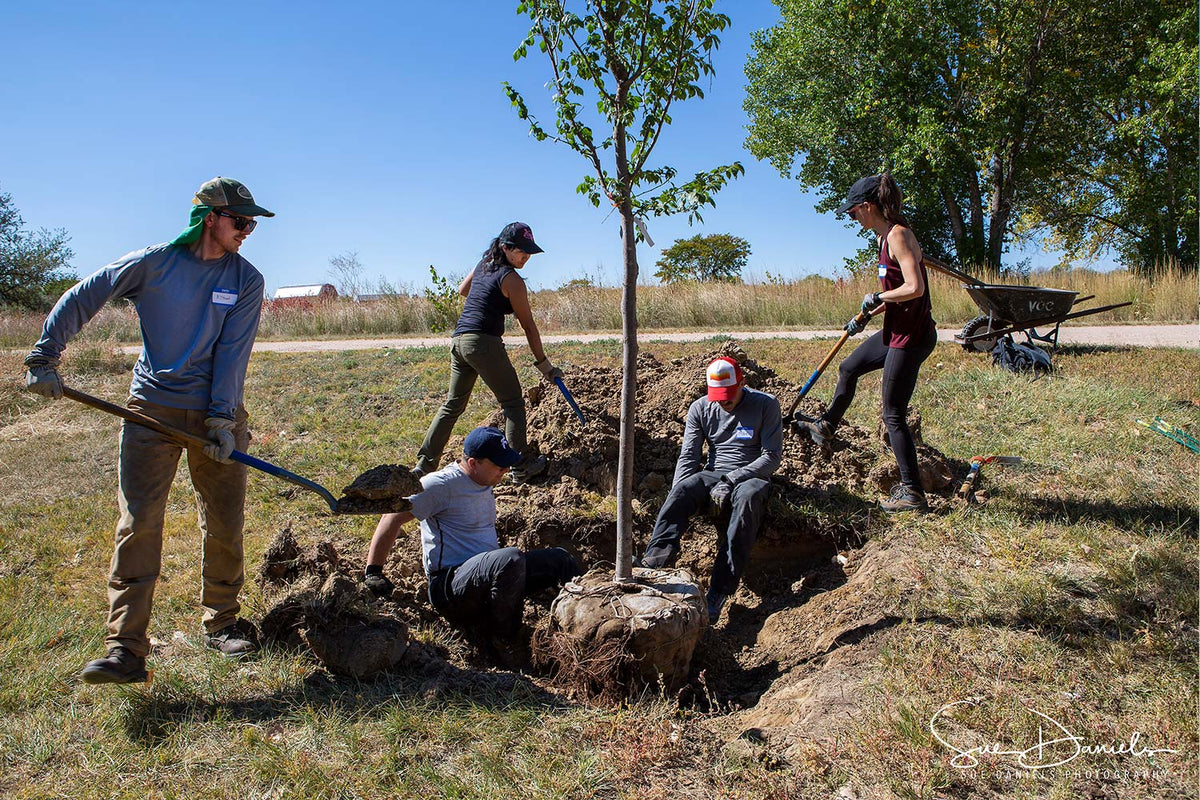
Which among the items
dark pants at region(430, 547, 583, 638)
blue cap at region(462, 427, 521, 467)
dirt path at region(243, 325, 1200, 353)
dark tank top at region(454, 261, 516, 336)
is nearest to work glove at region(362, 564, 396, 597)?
dark pants at region(430, 547, 583, 638)

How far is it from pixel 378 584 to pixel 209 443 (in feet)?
4.24

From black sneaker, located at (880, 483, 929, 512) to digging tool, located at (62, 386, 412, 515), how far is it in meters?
2.93

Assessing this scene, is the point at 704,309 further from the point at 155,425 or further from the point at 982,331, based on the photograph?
the point at 155,425

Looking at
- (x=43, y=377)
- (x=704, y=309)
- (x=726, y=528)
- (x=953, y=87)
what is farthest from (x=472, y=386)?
(x=953, y=87)

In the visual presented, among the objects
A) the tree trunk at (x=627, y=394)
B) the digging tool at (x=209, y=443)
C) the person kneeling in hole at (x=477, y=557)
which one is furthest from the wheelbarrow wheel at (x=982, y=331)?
the digging tool at (x=209, y=443)

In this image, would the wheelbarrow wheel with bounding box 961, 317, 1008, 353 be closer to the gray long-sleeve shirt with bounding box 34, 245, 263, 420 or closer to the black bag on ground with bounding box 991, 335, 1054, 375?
the black bag on ground with bounding box 991, 335, 1054, 375

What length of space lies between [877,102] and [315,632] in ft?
68.4

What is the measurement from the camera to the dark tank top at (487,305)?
5355 millimetres

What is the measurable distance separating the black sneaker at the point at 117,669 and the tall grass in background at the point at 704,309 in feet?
41.6

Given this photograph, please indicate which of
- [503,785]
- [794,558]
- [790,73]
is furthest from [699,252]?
[503,785]

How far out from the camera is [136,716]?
3268 millimetres

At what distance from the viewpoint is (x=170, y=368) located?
3.55m

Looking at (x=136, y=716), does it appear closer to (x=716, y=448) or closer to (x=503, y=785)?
(x=503, y=785)

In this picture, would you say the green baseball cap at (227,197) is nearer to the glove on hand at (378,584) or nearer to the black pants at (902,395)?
the glove on hand at (378,584)
